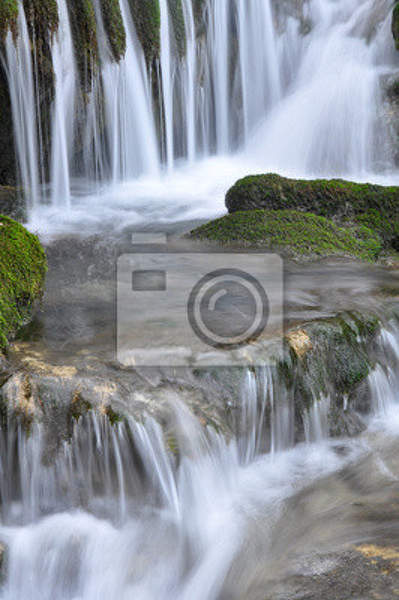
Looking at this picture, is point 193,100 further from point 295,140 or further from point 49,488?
point 49,488

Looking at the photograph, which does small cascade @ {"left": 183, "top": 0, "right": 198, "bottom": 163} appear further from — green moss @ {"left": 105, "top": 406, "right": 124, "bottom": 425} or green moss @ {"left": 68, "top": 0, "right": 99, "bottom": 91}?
green moss @ {"left": 105, "top": 406, "right": 124, "bottom": 425}

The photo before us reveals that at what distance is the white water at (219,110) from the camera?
9344 millimetres

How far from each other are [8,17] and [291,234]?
498 centimetres

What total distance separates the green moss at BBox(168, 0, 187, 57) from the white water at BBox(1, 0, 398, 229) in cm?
18

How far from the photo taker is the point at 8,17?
773 centimetres

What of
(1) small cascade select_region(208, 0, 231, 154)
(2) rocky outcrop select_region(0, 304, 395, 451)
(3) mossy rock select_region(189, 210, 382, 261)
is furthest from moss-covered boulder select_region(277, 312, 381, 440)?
A: (1) small cascade select_region(208, 0, 231, 154)

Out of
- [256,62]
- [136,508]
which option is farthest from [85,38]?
[136,508]

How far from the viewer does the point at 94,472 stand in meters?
3.11

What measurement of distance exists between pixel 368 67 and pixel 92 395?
11.4 meters

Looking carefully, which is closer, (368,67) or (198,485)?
(198,485)

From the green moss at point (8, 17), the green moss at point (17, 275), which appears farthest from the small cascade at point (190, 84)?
the green moss at point (17, 275)

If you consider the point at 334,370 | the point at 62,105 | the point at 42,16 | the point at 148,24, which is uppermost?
the point at 148,24

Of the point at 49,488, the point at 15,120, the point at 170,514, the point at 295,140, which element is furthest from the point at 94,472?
the point at 295,140

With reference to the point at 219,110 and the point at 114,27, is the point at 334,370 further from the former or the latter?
the point at 219,110
